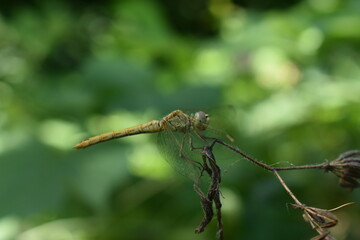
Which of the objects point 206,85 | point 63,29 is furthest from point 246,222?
point 63,29

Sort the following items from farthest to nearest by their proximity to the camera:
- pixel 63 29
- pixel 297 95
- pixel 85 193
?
pixel 63 29 < pixel 297 95 < pixel 85 193

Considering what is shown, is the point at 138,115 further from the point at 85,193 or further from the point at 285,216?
the point at 285,216

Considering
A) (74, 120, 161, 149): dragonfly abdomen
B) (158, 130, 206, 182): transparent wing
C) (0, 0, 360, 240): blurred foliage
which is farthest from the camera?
(0, 0, 360, 240): blurred foliage

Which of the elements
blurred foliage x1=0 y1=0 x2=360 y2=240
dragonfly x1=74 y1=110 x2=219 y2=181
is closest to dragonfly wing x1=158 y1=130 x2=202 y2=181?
dragonfly x1=74 y1=110 x2=219 y2=181

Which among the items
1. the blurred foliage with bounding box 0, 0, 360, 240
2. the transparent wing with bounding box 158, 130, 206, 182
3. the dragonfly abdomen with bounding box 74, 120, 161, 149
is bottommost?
the transparent wing with bounding box 158, 130, 206, 182

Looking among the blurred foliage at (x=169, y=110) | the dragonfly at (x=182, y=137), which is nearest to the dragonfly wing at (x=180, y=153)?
the dragonfly at (x=182, y=137)

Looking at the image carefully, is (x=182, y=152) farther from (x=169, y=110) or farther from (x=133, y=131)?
(x=169, y=110)

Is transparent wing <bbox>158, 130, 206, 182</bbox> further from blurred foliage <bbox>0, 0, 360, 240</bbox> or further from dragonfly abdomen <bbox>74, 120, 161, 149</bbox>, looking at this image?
blurred foliage <bbox>0, 0, 360, 240</bbox>

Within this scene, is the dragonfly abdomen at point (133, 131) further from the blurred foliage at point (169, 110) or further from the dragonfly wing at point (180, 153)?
the blurred foliage at point (169, 110)
